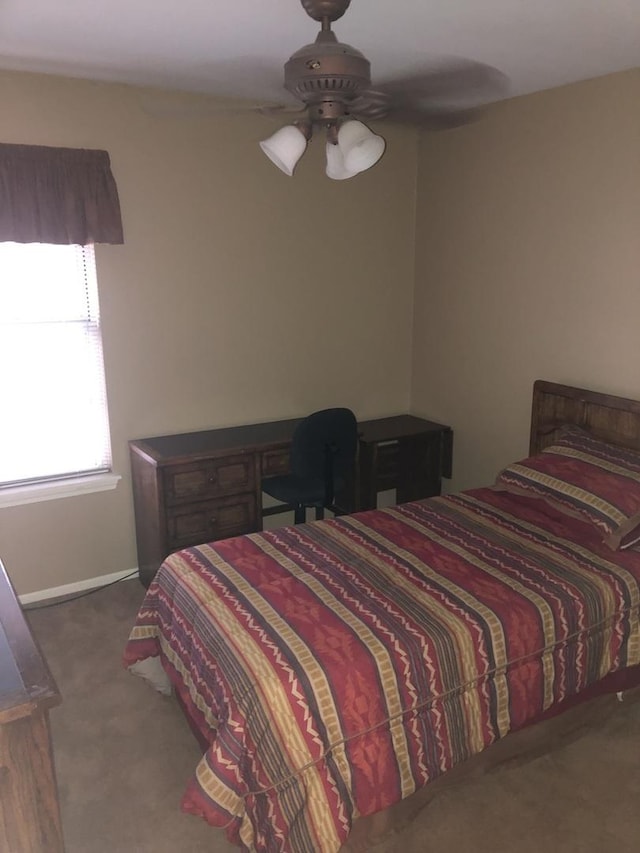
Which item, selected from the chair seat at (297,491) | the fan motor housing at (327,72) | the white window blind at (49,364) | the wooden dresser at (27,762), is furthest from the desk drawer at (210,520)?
the fan motor housing at (327,72)

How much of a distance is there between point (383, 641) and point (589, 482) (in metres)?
1.32

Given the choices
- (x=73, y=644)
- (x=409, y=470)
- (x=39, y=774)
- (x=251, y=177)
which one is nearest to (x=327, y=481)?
(x=409, y=470)

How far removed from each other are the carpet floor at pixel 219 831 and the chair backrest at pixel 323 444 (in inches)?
48.5

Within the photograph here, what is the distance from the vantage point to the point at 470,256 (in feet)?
12.7

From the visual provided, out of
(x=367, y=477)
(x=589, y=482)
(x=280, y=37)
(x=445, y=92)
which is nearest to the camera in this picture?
(x=280, y=37)

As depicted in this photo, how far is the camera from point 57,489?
3.43m

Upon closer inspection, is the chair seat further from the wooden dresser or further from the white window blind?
the wooden dresser

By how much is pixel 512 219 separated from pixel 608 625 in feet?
7.15

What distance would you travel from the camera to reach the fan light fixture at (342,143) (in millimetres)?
1826

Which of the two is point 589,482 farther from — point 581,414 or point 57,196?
point 57,196

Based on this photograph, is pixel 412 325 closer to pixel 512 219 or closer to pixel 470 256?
pixel 470 256

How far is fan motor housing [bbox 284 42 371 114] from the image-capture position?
1.69 metres

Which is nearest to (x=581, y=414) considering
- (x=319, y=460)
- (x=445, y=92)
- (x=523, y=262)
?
(x=523, y=262)

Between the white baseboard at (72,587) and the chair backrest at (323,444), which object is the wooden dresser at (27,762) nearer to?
the chair backrest at (323,444)
